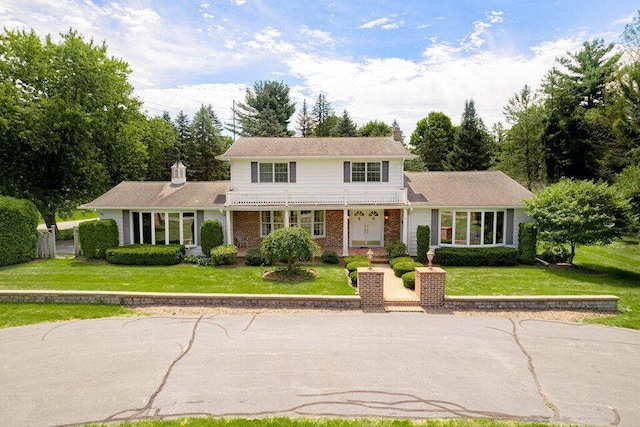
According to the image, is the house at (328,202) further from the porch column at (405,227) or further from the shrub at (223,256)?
the shrub at (223,256)

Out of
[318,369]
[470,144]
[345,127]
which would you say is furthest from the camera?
[345,127]

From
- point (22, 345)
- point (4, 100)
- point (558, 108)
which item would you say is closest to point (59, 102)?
point (4, 100)

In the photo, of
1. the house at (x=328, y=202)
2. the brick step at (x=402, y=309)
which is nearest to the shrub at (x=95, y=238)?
the house at (x=328, y=202)

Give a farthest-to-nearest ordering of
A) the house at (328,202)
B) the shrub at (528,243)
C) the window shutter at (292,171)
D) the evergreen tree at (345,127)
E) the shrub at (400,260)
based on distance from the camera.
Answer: the evergreen tree at (345,127), the window shutter at (292,171), the house at (328,202), the shrub at (528,243), the shrub at (400,260)

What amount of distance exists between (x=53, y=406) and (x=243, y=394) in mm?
3094

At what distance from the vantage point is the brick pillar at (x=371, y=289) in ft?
36.6

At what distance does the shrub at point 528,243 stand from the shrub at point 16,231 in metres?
23.4

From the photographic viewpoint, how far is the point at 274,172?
2006 cm

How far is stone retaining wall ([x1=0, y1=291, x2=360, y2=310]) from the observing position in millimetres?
11172

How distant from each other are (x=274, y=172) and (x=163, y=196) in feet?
20.3

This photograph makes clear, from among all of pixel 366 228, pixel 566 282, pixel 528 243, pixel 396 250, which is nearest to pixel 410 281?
pixel 396 250

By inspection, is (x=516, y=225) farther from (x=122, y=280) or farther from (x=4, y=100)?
(x=4, y=100)

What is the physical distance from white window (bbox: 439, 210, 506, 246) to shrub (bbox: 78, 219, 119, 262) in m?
16.7

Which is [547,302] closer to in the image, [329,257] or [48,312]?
[329,257]
